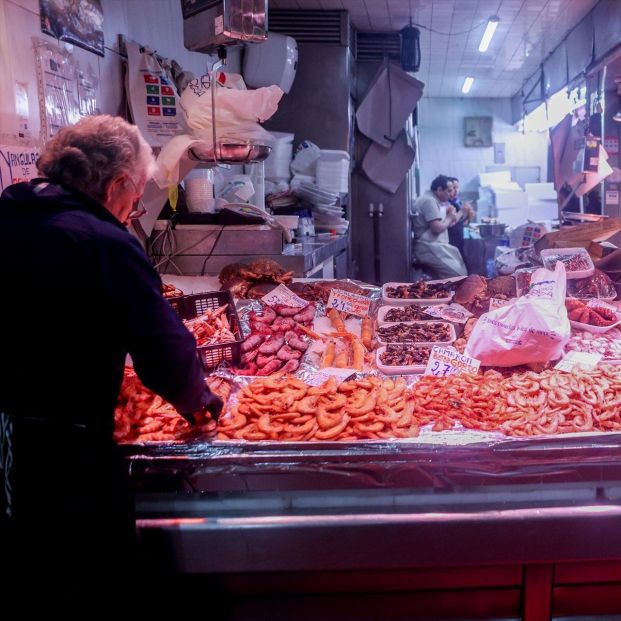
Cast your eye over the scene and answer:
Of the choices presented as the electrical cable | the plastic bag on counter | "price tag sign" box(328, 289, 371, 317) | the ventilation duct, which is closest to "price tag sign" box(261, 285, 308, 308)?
"price tag sign" box(328, 289, 371, 317)

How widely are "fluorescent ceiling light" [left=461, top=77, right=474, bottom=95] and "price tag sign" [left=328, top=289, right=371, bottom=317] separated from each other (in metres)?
10.4

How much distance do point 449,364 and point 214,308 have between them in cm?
115

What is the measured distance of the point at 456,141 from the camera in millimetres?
15359

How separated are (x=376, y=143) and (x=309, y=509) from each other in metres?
7.25

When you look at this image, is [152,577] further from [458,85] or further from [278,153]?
[458,85]

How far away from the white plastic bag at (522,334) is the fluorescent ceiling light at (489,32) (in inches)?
263

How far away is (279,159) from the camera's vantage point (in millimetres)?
6961

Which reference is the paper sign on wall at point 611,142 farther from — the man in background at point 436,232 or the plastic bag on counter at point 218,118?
the plastic bag on counter at point 218,118

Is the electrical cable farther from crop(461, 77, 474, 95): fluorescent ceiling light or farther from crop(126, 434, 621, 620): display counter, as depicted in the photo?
crop(126, 434, 621, 620): display counter

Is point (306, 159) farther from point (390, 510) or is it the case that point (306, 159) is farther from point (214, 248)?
point (390, 510)

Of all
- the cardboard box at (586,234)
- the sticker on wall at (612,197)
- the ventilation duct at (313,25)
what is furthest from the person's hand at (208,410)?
the sticker on wall at (612,197)

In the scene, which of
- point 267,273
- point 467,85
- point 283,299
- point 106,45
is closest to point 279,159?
point 106,45

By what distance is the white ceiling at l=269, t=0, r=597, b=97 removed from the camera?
7371 millimetres

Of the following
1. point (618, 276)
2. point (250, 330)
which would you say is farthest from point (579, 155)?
point (250, 330)
